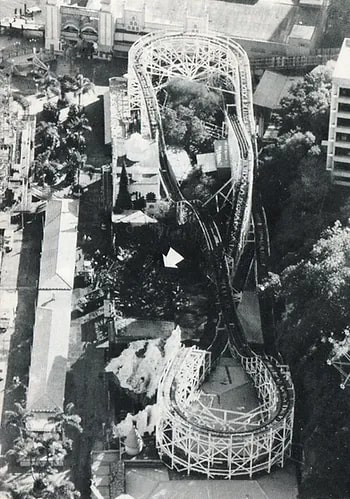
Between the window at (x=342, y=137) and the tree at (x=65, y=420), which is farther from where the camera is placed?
the window at (x=342, y=137)

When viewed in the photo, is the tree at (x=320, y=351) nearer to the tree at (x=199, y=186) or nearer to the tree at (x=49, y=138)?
the tree at (x=199, y=186)

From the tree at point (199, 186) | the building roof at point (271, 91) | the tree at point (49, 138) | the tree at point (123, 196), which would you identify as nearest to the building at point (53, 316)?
the tree at point (123, 196)

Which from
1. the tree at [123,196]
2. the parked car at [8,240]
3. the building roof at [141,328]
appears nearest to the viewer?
the building roof at [141,328]

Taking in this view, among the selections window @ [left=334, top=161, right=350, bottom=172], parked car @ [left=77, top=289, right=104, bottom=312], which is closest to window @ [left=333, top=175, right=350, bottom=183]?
window @ [left=334, top=161, right=350, bottom=172]

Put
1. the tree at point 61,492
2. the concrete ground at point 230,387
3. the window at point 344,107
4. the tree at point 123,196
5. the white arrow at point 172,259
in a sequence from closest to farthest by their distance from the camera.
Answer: the tree at point 61,492 → the concrete ground at point 230,387 → the window at point 344,107 → the white arrow at point 172,259 → the tree at point 123,196

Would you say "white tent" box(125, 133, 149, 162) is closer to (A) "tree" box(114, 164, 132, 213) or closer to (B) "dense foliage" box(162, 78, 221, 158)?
(A) "tree" box(114, 164, 132, 213)

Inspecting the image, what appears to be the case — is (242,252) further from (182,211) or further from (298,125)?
(298,125)
